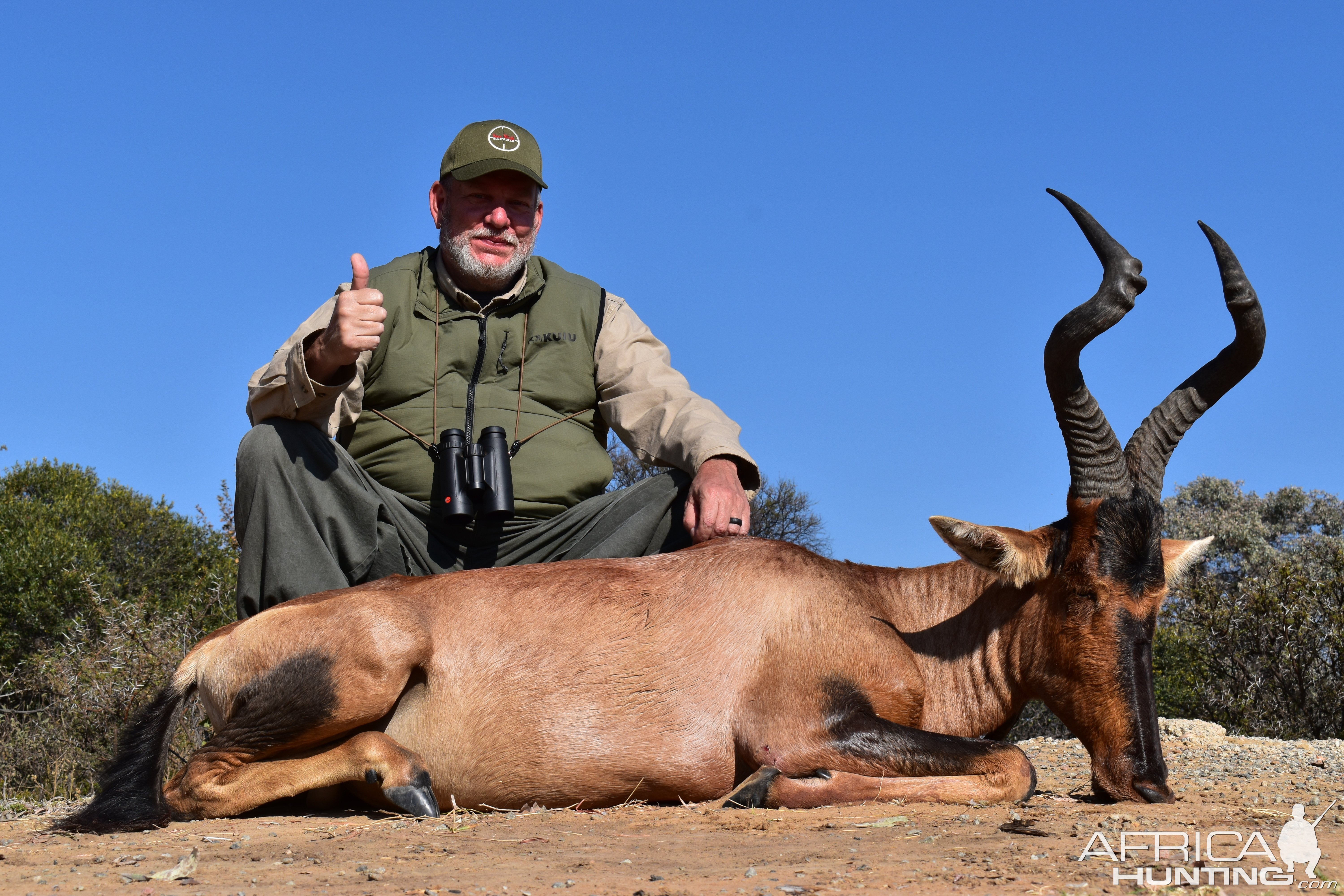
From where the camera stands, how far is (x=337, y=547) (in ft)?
22.2

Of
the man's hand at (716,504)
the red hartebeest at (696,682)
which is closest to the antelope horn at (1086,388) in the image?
the red hartebeest at (696,682)

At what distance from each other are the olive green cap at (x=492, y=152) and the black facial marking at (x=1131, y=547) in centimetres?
434

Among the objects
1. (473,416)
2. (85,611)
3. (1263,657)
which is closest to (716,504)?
(473,416)

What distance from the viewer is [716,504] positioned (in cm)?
667

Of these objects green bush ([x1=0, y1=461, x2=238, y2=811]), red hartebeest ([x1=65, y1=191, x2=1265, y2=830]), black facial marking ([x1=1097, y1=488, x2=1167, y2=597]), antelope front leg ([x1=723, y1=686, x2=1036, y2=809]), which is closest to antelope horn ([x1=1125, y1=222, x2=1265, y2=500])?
red hartebeest ([x1=65, y1=191, x2=1265, y2=830])

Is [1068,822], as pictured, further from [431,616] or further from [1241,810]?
[431,616]

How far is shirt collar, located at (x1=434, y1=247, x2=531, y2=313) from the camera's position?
7855 mm

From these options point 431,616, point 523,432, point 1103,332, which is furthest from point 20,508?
point 1103,332

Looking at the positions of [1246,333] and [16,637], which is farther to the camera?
[16,637]

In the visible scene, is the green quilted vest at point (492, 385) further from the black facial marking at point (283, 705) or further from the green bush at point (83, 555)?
the green bush at point (83, 555)

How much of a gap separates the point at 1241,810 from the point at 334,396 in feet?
15.8

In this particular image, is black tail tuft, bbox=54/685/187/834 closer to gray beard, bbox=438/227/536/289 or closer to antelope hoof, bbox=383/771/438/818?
antelope hoof, bbox=383/771/438/818

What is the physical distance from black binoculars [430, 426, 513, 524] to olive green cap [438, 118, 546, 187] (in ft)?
6.12

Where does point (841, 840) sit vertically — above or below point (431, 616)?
below
